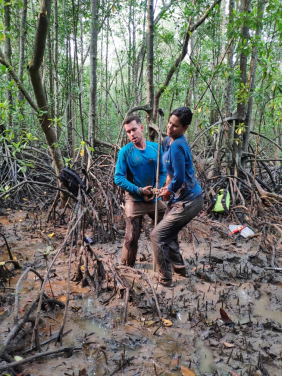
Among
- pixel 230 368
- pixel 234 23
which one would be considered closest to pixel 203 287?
pixel 230 368

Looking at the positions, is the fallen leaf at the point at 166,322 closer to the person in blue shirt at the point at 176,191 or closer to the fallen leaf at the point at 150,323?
the fallen leaf at the point at 150,323

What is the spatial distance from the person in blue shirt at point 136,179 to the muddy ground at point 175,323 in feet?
1.28

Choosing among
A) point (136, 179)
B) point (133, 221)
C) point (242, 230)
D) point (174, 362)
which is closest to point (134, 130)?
point (136, 179)

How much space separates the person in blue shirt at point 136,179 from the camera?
2799 mm

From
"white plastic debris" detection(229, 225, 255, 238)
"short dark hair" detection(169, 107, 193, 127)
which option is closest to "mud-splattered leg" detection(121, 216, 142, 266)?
"short dark hair" detection(169, 107, 193, 127)

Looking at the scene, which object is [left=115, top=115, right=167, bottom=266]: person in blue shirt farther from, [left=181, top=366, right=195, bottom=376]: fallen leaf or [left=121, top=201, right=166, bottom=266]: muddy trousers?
[left=181, top=366, right=195, bottom=376]: fallen leaf

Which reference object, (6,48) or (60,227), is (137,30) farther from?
(60,227)

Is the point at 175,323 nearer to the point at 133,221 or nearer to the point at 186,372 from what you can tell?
the point at 186,372

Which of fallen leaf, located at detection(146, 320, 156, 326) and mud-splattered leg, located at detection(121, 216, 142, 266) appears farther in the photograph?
mud-splattered leg, located at detection(121, 216, 142, 266)

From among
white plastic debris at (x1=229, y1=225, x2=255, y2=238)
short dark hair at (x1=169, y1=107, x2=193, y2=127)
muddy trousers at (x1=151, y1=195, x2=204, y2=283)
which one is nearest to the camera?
short dark hair at (x1=169, y1=107, x2=193, y2=127)

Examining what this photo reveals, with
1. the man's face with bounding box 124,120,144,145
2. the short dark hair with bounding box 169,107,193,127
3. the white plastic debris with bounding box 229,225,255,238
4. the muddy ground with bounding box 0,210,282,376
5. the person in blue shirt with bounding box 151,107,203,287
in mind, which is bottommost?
the muddy ground with bounding box 0,210,282,376

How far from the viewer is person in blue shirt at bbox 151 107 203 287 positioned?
2.42 m

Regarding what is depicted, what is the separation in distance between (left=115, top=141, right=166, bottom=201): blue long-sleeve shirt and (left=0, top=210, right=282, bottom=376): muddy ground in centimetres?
84

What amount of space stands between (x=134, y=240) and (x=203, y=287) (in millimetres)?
811
